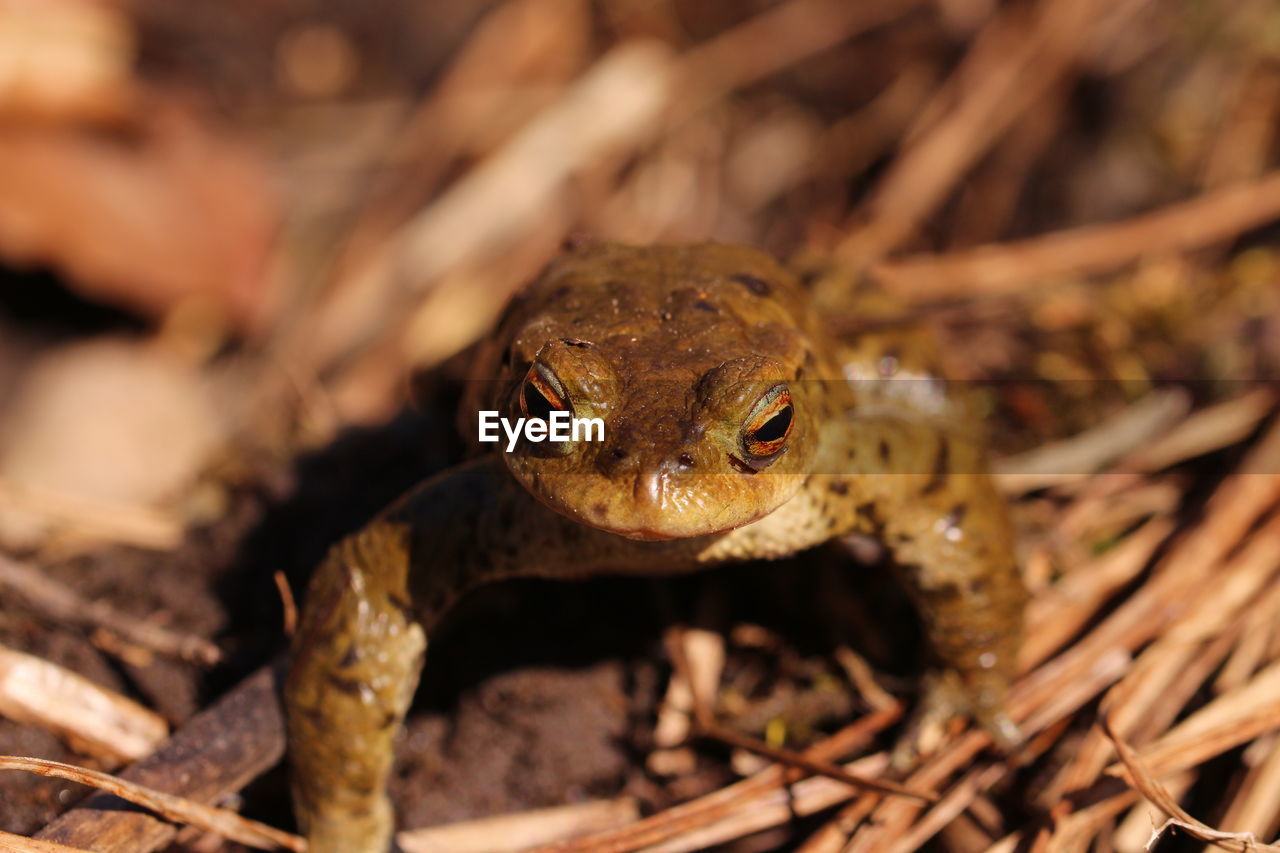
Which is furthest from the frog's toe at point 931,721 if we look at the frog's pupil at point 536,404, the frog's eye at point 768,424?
the frog's pupil at point 536,404

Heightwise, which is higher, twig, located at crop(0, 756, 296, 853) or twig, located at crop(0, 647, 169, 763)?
twig, located at crop(0, 647, 169, 763)

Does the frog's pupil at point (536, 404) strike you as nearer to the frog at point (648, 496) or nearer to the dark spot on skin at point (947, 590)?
the frog at point (648, 496)

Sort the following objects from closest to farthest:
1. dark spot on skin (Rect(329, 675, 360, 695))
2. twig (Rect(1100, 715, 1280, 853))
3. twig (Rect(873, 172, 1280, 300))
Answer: twig (Rect(1100, 715, 1280, 853)) < dark spot on skin (Rect(329, 675, 360, 695)) < twig (Rect(873, 172, 1280, 300))

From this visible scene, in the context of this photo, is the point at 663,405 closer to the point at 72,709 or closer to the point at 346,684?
the point at 346,684

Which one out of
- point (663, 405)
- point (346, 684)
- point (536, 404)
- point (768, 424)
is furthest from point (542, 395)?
point (346, 684)

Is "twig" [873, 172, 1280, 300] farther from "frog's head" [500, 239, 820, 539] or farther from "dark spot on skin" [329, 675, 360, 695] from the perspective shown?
"dark spot on skin" [329, 675, 360, 695]

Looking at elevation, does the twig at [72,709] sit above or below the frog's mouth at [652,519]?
above

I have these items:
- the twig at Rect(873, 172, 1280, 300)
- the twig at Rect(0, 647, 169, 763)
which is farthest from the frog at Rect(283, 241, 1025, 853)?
the twig at Rect(873, 172, 1280, 300)

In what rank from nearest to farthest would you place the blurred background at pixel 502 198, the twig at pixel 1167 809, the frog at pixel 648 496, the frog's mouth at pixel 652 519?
the frog's mouth at pixel 652 519
the frog at pixel 648 496
the twig at pixel 1167 809
the blurred background at pixel 502 198
